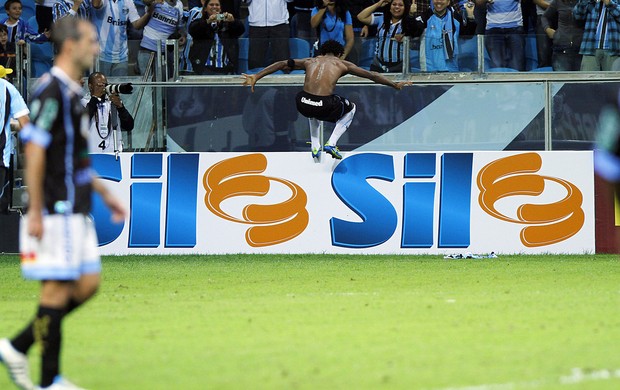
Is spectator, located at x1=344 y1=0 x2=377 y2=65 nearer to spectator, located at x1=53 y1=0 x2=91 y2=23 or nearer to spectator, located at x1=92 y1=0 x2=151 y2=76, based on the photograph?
spectator, located at x1=92 y1=0 x2=151 y2=76

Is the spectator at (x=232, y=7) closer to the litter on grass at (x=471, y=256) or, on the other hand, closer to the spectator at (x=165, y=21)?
the spectator at (x=165, y=21)

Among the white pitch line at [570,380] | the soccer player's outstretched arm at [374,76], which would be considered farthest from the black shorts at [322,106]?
the white pitch line at [570,380]

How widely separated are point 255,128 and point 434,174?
2.82 metres

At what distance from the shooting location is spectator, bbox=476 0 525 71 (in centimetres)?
1889

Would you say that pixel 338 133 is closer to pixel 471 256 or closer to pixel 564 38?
pixel 471 256

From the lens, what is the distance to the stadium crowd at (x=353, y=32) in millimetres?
18984

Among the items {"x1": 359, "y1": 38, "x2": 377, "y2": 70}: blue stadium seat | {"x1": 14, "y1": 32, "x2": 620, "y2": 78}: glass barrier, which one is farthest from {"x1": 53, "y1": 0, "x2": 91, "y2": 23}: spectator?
{"x1": 359, "y1": 38, "x2": 377, "y2": 70}: blue stadium seat

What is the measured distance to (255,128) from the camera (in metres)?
18.1

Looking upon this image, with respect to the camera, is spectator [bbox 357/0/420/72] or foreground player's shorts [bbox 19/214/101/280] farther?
spectator [bbox 357/0/420/72]

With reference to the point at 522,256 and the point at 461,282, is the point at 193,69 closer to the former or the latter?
the point at 522,256

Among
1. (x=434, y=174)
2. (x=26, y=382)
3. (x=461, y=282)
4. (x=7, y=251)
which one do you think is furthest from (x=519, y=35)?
(x=26, y=382)

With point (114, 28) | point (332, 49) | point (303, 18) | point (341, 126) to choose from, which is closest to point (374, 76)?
point (341, 126)

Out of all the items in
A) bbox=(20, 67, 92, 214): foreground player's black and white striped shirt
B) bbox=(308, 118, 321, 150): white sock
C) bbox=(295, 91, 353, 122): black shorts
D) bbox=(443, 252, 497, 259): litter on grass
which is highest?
bbox=(295, 91, 353, 122): black shorts

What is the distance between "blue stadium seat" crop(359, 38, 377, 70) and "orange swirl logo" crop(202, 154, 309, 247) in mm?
2692
